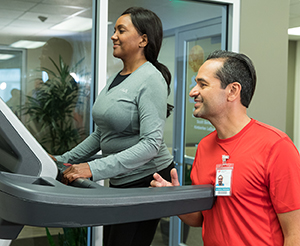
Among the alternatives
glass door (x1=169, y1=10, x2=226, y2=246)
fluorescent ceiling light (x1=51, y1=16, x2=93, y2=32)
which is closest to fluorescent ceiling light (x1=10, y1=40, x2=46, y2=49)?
fluorescent ceiling light (x1=51, y1=16, x2=93, y2=32)

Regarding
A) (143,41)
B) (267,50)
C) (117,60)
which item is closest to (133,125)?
(143,41)

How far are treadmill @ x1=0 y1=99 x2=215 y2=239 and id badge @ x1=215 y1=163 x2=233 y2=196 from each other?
0.50ft

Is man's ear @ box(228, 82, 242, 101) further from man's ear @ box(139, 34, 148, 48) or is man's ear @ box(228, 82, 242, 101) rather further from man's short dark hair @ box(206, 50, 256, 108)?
man's ear @ box(139, 34, 148, 48)

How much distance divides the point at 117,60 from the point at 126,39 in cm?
102

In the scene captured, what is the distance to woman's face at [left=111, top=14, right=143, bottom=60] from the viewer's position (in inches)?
66.2

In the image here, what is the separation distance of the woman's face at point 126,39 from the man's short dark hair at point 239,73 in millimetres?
479

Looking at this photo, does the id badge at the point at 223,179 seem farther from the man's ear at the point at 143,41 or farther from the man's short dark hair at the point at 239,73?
the man's ear at the point at 143,41

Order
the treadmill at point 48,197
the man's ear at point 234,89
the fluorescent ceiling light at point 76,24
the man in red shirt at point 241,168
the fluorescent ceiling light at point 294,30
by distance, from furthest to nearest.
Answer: the fluorescent ceiling light at point 294,30
the fluorescent ceiling light at point 76,24
the man's ear at point 234,89
the man in red shirt at point 241,168
the treadmill at point 48,197

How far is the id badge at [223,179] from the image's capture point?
3.90 feet

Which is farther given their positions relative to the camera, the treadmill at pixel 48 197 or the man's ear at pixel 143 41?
the man's ear at pixel 143 41

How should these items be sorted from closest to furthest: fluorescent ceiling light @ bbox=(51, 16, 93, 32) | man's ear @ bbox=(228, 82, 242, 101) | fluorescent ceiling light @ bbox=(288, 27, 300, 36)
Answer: man's ear @ bbox=(228, 82, 242, 101) → fluorescent ceiling light @ bbox=(51, 16, 93, 32) → fluorescent ceiling light @ bbox=(288, 27, 300, 36)

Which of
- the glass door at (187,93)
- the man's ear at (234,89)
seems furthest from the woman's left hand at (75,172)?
the glass door at (187,93)

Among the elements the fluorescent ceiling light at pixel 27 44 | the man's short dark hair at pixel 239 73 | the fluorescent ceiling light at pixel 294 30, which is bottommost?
the man's short dark hair at pixel 239 73

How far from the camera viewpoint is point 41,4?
2.50 meters
